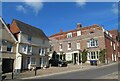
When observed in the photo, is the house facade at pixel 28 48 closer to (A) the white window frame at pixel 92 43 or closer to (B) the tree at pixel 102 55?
(A) the white window frame at pixel 92 43

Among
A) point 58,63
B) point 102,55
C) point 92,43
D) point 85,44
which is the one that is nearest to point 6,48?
point 58,63

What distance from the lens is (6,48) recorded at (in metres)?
33.4

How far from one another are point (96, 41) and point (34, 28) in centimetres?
1584

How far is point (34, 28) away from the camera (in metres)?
46.2

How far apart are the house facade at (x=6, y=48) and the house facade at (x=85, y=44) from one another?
56.0ft

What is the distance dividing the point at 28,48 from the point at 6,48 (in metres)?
6.12

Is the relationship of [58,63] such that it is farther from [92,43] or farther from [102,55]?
[92,43]

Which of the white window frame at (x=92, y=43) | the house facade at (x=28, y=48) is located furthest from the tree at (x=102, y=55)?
the house facade at (x=28, y=48)

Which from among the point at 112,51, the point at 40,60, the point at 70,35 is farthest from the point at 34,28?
the point at 112,51

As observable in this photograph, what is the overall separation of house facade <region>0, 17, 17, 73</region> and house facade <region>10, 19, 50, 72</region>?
105cm

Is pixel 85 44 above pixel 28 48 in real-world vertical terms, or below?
above

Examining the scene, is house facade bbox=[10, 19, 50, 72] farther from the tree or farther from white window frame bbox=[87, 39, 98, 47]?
the tree

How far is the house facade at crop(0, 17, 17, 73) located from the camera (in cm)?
3278

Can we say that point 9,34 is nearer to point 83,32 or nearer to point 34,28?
point 34,28
